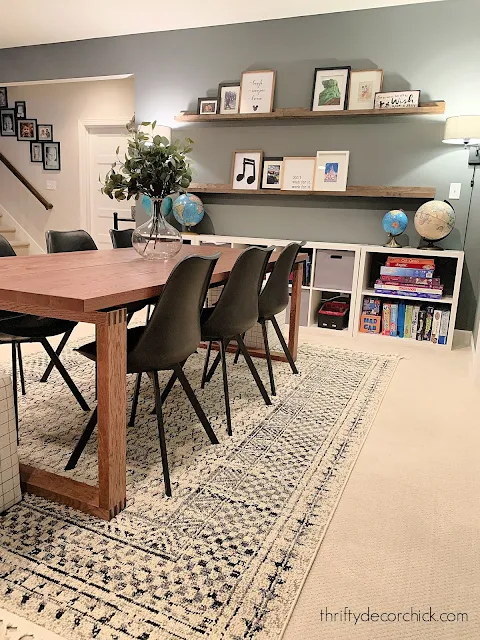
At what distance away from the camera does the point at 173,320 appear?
1.81m

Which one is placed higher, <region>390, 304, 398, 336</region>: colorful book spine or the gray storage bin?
the gray storage bin

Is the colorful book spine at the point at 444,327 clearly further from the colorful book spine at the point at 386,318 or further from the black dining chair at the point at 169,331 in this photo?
the black dining chair at the point at 169,331

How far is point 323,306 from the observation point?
4465 mm

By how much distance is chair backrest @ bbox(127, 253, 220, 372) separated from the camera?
1733mm

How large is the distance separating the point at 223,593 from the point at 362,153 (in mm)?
3841

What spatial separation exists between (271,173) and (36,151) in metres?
3.99

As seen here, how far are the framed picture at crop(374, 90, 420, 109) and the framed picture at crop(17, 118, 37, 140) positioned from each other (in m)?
4.86

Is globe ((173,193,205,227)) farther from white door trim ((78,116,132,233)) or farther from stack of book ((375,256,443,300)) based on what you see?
white door trim ((78,116,132,233))

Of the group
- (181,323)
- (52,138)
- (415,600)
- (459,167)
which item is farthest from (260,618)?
(52,138)

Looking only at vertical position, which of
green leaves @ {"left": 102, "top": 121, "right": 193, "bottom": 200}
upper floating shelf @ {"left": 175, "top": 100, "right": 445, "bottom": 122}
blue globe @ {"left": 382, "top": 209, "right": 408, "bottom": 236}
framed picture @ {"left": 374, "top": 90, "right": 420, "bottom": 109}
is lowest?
blue globe @ {"left": 382, "top": 209, "right": 408, "bottom": 236}

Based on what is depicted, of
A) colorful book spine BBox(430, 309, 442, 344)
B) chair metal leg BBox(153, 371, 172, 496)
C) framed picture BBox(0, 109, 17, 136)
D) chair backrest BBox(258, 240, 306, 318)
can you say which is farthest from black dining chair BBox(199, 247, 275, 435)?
framed picture BBox(0, 109, 17, 136)

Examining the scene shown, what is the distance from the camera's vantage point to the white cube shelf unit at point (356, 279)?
403 cm

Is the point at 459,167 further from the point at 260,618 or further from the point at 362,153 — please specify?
the point at 260,618

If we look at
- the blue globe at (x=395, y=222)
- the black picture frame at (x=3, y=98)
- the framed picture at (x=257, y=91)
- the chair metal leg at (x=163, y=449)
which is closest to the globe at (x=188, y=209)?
the framed picture at (x=257, y=91)
